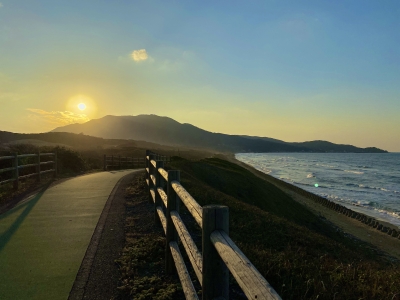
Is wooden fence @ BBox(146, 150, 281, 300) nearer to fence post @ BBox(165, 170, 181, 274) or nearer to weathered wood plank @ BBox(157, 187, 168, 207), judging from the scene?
fence post @ BBox(165, 170, 181, 274)

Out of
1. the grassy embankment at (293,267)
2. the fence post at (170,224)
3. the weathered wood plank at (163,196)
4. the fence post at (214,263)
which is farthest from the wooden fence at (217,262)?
the weathered wood plank at (163,196)

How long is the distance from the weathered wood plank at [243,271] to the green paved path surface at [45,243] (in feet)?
9.17

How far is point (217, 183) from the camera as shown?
24.4 metres

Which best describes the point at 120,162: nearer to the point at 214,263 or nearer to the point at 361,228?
the point at 361,228

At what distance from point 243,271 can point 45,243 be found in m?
5.55

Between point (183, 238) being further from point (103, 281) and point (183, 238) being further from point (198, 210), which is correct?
point (103, 281)

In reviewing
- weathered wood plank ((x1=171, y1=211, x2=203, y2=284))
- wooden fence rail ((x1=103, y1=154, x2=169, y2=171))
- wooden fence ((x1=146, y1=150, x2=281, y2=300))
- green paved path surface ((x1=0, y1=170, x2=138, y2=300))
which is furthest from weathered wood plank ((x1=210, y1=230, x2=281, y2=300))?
wooden fence rail ((x1=103, y1=154, x2=169, y2=171))

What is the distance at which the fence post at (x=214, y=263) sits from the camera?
9.82ft

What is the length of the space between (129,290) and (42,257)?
209 cm

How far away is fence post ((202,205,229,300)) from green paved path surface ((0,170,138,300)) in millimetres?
2432

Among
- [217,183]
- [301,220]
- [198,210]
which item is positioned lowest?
[301,220]

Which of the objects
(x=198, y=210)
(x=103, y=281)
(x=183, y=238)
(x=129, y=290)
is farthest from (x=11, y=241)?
(x=198, y=210)

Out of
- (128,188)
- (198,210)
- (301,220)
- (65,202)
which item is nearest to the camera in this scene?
(198,210)

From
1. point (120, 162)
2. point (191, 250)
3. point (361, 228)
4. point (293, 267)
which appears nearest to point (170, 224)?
point (191, 250)
